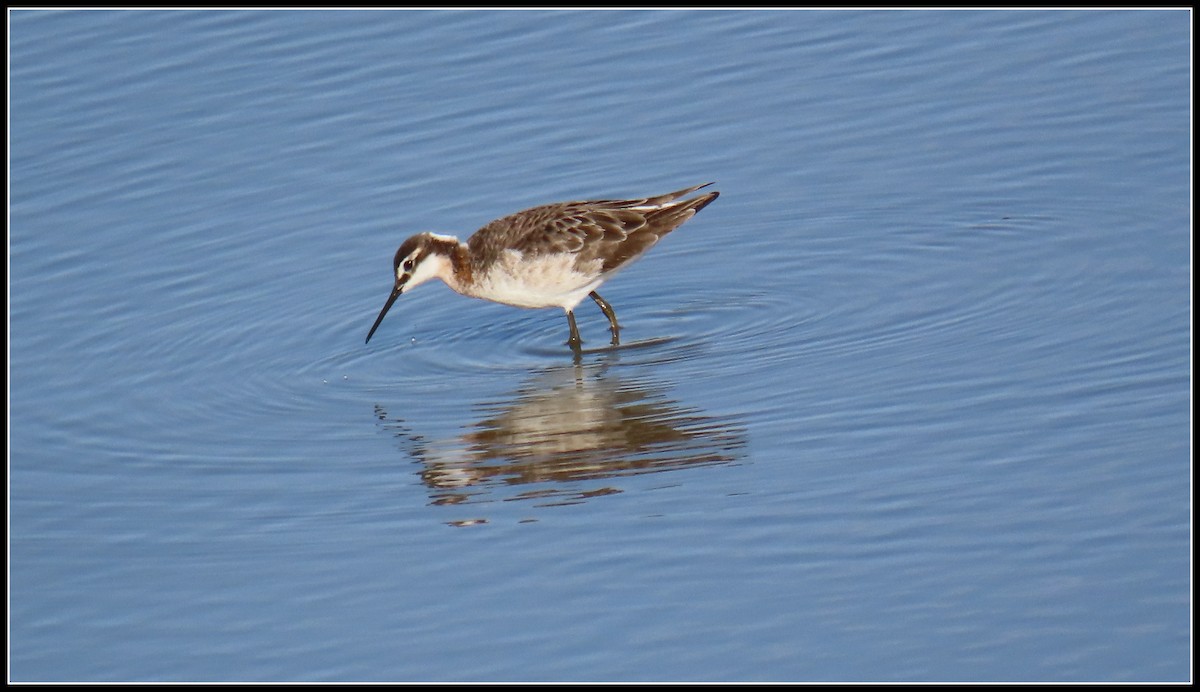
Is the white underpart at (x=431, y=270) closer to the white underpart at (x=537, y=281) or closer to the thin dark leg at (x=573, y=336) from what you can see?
the white underpart at (x=537, y=281)

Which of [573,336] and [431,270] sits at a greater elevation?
[431,270]

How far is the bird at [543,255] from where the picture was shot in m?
13.0

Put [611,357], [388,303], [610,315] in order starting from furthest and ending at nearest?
[610,315], [388,303], [611,357]

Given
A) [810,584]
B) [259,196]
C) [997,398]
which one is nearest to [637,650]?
[810,584]

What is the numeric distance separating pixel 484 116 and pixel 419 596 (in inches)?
347

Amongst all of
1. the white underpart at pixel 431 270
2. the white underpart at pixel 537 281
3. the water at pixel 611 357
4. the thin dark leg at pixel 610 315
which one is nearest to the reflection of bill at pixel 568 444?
the water at pixel 611 357

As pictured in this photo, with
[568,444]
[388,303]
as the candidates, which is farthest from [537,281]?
[568,444]

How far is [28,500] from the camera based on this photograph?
10.9 m

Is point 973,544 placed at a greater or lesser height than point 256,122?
lesser

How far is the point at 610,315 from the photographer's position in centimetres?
1327

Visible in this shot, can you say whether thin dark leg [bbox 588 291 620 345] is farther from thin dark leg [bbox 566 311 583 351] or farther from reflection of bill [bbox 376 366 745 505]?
reflection of bill [bbox 376 366 745 505]

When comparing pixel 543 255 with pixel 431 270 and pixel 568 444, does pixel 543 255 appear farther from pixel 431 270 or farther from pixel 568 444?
pixel 568 444

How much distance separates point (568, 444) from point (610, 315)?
246cm

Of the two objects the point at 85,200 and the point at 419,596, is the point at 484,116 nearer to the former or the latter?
the point at 85,200
